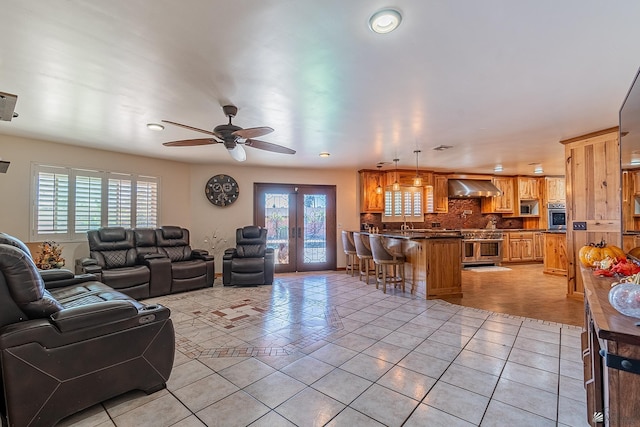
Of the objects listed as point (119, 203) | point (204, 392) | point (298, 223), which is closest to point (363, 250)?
point (298, 223)

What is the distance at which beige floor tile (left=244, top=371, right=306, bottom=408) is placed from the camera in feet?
6.73

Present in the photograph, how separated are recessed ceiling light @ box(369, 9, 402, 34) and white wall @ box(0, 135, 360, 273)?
17.4 feet

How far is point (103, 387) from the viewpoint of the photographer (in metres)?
1.92

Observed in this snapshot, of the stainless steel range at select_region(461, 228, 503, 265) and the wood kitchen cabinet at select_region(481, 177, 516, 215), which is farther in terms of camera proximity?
the wood kitchen cabinet at select_region(481, 177, 516, 215)

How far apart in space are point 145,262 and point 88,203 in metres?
1.51

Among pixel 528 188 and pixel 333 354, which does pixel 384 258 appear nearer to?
pixel 333 354

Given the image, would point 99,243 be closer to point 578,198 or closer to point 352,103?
point 352,103

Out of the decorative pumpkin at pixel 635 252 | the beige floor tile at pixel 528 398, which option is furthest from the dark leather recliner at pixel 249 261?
the decorative pumpkin at pixel 635 252

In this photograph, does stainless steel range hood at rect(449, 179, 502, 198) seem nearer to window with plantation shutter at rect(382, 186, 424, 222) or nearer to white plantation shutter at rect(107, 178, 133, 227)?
window with plantation shutter at rect(382, 186, 424, 222)

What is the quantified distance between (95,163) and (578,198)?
7.97 meters

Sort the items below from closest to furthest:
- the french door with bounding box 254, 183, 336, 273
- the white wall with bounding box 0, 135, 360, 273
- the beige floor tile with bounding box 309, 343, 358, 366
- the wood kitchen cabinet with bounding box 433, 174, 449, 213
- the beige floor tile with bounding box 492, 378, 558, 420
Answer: the beige floor tile with bounding box 492, 378, 558, 420
the beige floor tile with bounding box 309, 343, 358, 366
the white wall with bounding box 0, 135, 360, 273
the french door with bounding box 254, 183, 336, 273
the wood kitchen cabinet with bounding box 433, 174, 449, 213

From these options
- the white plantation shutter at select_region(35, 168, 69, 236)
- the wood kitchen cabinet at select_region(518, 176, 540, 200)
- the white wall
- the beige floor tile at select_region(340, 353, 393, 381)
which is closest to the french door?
the white wall

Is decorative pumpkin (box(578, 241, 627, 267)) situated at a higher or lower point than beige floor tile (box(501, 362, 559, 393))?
higher

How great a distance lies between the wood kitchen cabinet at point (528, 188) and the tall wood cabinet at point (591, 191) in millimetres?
4122
